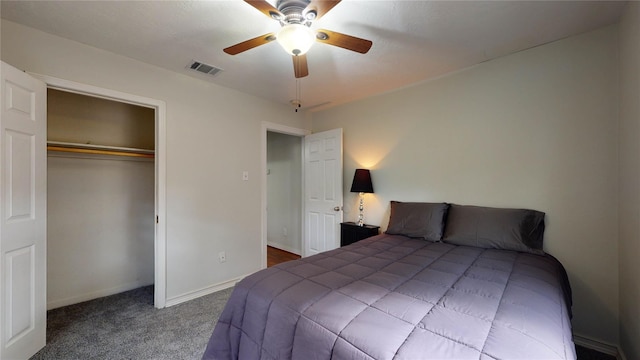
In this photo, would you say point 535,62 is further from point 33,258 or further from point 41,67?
point 33,258

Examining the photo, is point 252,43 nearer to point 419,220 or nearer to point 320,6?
point 320,6

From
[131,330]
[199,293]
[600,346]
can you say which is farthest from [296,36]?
[600,346]

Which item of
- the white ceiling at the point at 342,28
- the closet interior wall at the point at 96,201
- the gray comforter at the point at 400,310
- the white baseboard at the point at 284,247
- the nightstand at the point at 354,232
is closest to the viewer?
the gray comforter at the point at 400,310

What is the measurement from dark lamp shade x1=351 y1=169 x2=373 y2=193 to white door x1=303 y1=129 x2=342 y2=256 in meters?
0.32

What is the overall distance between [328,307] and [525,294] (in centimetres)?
100

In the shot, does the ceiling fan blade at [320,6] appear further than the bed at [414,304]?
Yes

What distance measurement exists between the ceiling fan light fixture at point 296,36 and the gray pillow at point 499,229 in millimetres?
2029

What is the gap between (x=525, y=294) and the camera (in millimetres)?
1256

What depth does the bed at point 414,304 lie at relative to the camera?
35.7 inches

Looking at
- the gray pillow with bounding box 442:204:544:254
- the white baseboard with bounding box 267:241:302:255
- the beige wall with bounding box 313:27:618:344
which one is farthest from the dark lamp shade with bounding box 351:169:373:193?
the white baseboard with bounding box 267:241:302:255

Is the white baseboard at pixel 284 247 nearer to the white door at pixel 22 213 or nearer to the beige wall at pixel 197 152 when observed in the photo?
the beige wall at pixel 197 152

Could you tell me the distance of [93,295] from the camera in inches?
107

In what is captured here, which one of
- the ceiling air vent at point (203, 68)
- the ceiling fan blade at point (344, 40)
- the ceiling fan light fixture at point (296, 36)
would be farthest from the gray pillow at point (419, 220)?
the ceiling air vent at point (203, 68)

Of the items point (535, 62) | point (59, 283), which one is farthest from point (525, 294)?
point (59, 283)
